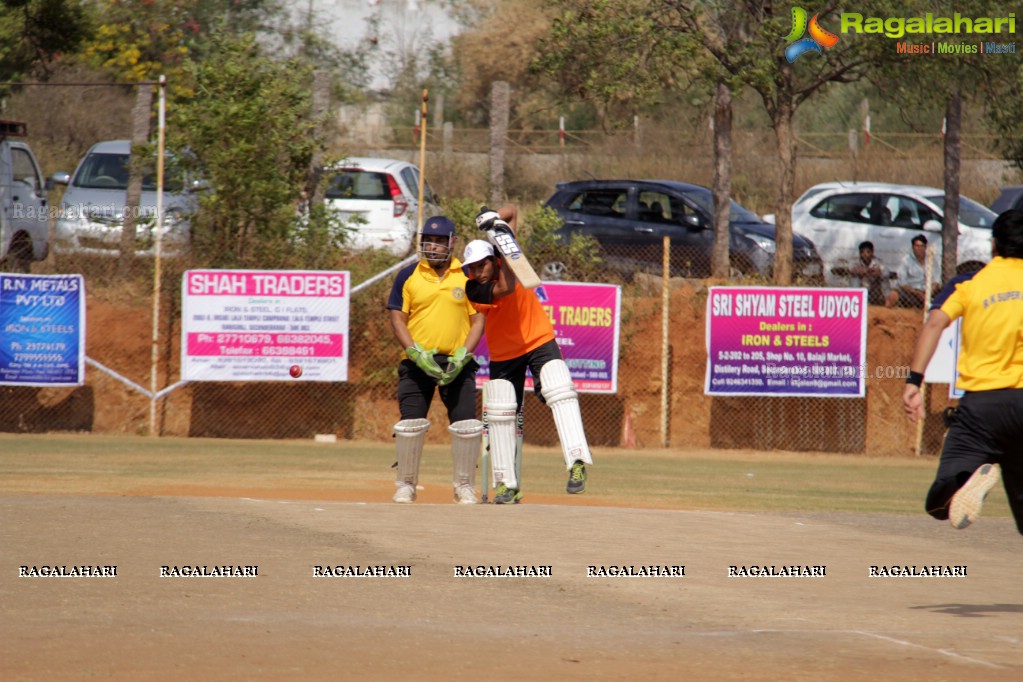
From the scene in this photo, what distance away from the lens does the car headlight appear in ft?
72.1

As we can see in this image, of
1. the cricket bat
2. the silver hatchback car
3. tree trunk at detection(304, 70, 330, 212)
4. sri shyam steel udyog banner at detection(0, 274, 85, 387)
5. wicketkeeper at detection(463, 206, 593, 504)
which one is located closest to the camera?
the cricket bat

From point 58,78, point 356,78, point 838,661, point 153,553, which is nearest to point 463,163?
point 58,78

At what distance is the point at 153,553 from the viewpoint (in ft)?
24.7

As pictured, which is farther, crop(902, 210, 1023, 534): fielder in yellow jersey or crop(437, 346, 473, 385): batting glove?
crop(437, 346, 473, 385): batting glove

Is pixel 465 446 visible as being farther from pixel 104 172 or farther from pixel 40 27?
pixel 40 27

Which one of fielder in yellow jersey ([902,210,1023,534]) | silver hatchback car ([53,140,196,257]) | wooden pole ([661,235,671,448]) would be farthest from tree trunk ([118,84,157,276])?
fielder in yellow jersey ([902,210,1023,534])

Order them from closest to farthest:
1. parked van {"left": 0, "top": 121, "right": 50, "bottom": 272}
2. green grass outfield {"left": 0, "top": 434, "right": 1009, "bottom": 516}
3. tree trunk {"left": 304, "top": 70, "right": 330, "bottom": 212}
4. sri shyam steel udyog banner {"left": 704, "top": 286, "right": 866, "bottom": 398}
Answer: green grass outfield {"left": 0, "top": 434, "right": 1009, "bottom": 516}
sri shyam steel udyog banner {"left": 704, "top": 286, "right": 866, "bottom": 398}
parked van {"left": 0, "top": 121, "right": 50, "bottom": 272}
tree trunk {"left": 304, "top": 70, "right": 330, "bottom": 212}

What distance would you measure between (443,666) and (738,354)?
46.5 feet

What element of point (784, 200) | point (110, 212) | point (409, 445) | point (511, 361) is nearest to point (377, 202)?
point (110, 212)

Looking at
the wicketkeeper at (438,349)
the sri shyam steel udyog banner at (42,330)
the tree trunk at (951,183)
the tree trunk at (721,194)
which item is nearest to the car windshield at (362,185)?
the sri shyam steel udyog banner at (42,330)

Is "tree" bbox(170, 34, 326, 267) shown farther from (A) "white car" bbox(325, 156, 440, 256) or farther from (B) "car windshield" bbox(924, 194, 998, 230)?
(B) "car windshield" bbox(924, 194, 998, 230)

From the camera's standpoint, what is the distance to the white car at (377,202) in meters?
21.2

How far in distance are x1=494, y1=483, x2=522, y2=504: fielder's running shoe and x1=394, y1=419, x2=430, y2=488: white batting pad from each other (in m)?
0.68

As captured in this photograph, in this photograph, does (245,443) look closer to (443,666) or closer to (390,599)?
(390,599)
